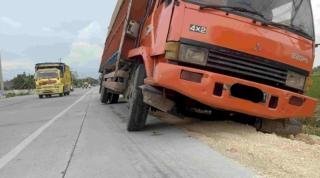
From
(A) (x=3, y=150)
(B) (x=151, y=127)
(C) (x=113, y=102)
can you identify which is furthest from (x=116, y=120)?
(C) (x=113, y=102)

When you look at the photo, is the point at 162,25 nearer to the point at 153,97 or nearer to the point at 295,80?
the point at 153,97

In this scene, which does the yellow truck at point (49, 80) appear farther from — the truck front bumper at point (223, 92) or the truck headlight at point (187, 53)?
the truck headlight at point (187, 53)

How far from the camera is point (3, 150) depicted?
946 centimetres

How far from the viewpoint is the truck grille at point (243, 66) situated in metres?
8.83

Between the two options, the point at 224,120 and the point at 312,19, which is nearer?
the point at 312,19

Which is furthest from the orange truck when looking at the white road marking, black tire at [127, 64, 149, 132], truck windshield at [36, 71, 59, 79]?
truck windshield at [36, 71, 59, 79]

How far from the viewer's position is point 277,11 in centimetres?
932

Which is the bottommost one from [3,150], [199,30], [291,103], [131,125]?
[3,150]

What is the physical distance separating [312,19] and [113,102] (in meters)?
12.7

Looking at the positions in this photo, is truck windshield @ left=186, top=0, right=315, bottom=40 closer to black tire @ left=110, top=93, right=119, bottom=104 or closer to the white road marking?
the white road marking

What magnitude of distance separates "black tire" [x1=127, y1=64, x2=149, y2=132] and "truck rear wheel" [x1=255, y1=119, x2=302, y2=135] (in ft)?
6.62

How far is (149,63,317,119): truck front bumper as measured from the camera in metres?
8.69

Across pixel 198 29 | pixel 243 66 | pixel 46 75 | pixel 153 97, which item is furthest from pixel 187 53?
pixel 46 75

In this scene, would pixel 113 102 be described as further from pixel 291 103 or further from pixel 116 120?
pixel 291 103
